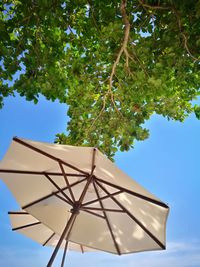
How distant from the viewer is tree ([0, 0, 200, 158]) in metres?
5.85

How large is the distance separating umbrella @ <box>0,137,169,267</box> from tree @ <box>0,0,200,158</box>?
2860mm

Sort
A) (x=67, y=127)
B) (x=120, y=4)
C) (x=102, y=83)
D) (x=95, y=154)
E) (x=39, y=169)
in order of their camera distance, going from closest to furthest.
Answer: (x=95, y=154) → (x=39, y=169) → (x=120, y=4) → (x=102, y=83) → (x=67, y=127)

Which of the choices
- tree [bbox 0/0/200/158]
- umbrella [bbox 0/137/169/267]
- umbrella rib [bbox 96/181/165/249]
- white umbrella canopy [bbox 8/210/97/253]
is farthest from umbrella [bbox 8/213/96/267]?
tree [bbox 0/0/200/158]

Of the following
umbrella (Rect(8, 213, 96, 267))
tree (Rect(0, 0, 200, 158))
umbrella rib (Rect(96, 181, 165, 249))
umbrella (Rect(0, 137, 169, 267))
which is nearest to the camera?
umbrella (Rect(0, 137, 169, 267))

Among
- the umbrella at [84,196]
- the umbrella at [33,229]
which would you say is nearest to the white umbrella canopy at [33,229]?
the umbrella at [33,229]

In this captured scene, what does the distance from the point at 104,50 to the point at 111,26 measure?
77 cm

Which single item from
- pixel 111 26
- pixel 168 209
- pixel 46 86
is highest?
pixel 111 26

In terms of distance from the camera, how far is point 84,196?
3.73m

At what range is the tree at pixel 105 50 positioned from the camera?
5852 millimetres

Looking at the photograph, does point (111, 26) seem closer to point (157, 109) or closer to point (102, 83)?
Result: point (102, 83)

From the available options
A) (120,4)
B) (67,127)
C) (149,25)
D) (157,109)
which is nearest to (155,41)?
(149,25)

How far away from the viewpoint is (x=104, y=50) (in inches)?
252

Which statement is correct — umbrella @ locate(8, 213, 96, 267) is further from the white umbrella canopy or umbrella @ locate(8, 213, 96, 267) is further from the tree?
the tree

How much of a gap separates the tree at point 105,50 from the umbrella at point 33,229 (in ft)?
8.55
